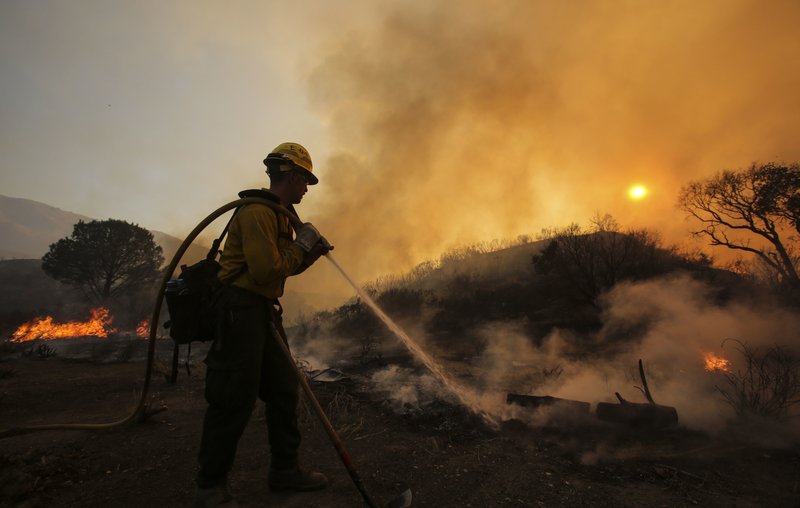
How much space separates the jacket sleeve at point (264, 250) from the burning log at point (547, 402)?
3.45m

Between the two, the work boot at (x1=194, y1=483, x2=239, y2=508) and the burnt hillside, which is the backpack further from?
the burnt hillside

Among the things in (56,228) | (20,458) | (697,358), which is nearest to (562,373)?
(697,358)

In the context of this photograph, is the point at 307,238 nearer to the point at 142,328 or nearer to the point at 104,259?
the point at 142,328

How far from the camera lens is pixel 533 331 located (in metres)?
10.6

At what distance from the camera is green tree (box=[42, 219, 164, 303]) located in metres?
22.9

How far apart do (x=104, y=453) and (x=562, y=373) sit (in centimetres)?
653

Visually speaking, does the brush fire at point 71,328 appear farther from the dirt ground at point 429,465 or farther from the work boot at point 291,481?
the work boot at point 291,481

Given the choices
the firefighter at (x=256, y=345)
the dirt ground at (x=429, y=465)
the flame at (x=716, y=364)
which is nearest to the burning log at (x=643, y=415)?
the dirt ground at (x=429, y=465)

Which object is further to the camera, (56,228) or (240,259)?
(56,228)

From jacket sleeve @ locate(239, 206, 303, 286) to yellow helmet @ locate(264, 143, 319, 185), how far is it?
0.50 meters

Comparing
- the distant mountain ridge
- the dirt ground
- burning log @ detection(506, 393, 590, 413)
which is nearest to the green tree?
the dirt ground

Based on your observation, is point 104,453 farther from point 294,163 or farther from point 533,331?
point 533,331

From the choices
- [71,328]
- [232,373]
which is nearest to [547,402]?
[232,373]

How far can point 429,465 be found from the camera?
3.23m
